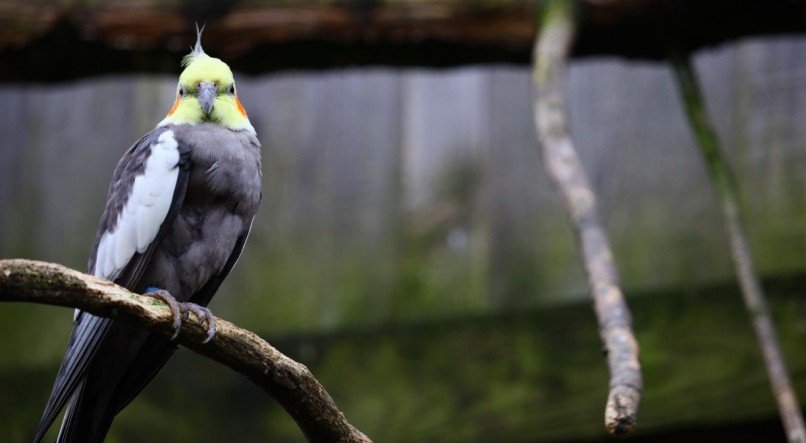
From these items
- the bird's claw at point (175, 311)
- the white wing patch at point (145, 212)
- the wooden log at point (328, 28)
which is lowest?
the bird's claw at point (175, 311)

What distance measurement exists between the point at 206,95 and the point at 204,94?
10 mm

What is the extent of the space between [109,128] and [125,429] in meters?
1.48

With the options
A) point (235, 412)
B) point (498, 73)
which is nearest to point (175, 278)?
point (235, 412)

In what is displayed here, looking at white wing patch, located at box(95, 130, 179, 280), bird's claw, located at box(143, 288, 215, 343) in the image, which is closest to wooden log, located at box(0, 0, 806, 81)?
white wing patch, located at box(95, 130, 179, 280)

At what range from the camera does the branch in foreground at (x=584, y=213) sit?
8.88 feet

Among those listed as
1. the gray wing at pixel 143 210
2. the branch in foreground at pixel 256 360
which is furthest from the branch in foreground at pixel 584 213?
the gray wing at pixel 143 210

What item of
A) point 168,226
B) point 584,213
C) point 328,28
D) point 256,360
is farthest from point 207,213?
point 584,213

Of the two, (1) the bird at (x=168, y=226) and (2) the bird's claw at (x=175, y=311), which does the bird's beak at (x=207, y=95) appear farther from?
(2) the bird's claw at (x=175, y=311)

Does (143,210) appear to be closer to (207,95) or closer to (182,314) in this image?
(207,95)

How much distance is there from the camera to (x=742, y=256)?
3.79 metres

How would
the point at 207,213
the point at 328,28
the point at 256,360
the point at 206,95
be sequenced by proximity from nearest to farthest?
the point at 256,360
the point at 207,213
the point at 206,95
the point at 328,28

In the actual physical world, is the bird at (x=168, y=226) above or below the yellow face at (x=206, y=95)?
below

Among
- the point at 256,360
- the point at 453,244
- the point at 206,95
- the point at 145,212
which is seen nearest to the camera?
the point at 256,360

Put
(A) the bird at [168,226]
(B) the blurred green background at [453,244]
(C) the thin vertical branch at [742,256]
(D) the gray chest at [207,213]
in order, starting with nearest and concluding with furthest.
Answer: (C) the thin vertical branch at [742,256] → (A) the bird at [168,226] → (D) the gray chest at [207,213] → (B) the blurred green background at [453,244]
